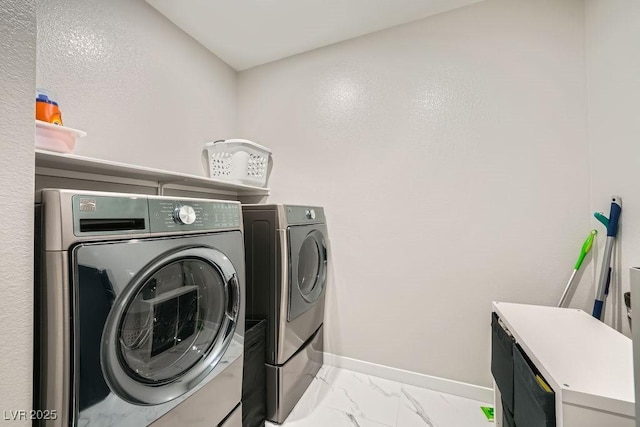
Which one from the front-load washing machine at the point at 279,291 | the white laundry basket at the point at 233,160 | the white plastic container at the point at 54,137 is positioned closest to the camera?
the white plastic container at the point at 54,137

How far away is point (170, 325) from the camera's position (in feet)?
3.00

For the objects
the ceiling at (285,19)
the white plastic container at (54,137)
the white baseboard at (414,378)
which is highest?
the ceiling at (285,19)

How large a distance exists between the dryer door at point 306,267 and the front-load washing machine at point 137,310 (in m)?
0.39

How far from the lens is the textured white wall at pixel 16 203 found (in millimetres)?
533

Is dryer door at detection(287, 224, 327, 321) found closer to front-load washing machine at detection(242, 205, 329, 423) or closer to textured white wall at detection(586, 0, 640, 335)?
front-load washing machine at detection(242, 205, 329, 423)

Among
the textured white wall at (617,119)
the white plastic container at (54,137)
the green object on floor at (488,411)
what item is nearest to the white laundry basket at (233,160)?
the white plastic container at (54,137)

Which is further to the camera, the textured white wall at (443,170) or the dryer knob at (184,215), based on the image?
the textured white wall at (443,170)

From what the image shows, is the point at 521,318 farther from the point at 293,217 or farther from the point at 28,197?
the point at 28,197

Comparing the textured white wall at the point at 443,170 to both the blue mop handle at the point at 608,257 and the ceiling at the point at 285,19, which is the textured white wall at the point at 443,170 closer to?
the ceiling at the point at 285,19

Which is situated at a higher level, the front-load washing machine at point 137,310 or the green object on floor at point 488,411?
the front-load washing machine at point 137,310

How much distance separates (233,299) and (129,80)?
1454 mm

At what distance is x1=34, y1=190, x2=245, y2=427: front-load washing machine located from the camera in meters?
0.59

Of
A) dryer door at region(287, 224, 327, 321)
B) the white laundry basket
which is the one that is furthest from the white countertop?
the white laundry basket

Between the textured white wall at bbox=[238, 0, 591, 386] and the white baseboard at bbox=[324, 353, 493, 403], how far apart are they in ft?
0.17
